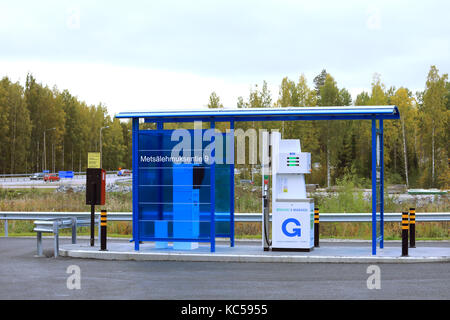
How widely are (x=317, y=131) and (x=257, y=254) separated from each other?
6030cm

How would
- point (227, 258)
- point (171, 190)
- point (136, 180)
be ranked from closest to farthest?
point (227, 258) < point (136, 180) < point (171, 190)

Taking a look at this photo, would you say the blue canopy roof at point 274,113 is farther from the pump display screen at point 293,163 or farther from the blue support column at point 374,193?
the pump display screen at point 293,163

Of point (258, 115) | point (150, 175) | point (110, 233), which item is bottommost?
point (110, 233)

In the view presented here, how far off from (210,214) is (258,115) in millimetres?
2638

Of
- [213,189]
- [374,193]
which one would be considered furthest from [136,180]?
[374,193]

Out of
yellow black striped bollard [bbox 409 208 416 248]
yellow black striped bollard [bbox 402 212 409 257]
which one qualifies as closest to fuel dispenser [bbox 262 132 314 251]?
yellow black striped bollard [bbox 402 212 409 257]

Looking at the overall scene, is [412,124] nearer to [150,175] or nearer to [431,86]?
[431,86]

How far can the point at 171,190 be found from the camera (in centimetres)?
1653

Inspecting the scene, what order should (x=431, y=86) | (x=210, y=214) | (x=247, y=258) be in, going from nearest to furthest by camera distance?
(x=247, y=258) < (x=210, y=214) < (x=431, y=86)

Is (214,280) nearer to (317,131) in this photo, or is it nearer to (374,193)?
(374,193)

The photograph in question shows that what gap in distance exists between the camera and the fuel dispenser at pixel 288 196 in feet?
51.1

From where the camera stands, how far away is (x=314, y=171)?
2874 inches

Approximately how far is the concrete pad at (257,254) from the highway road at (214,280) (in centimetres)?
44
